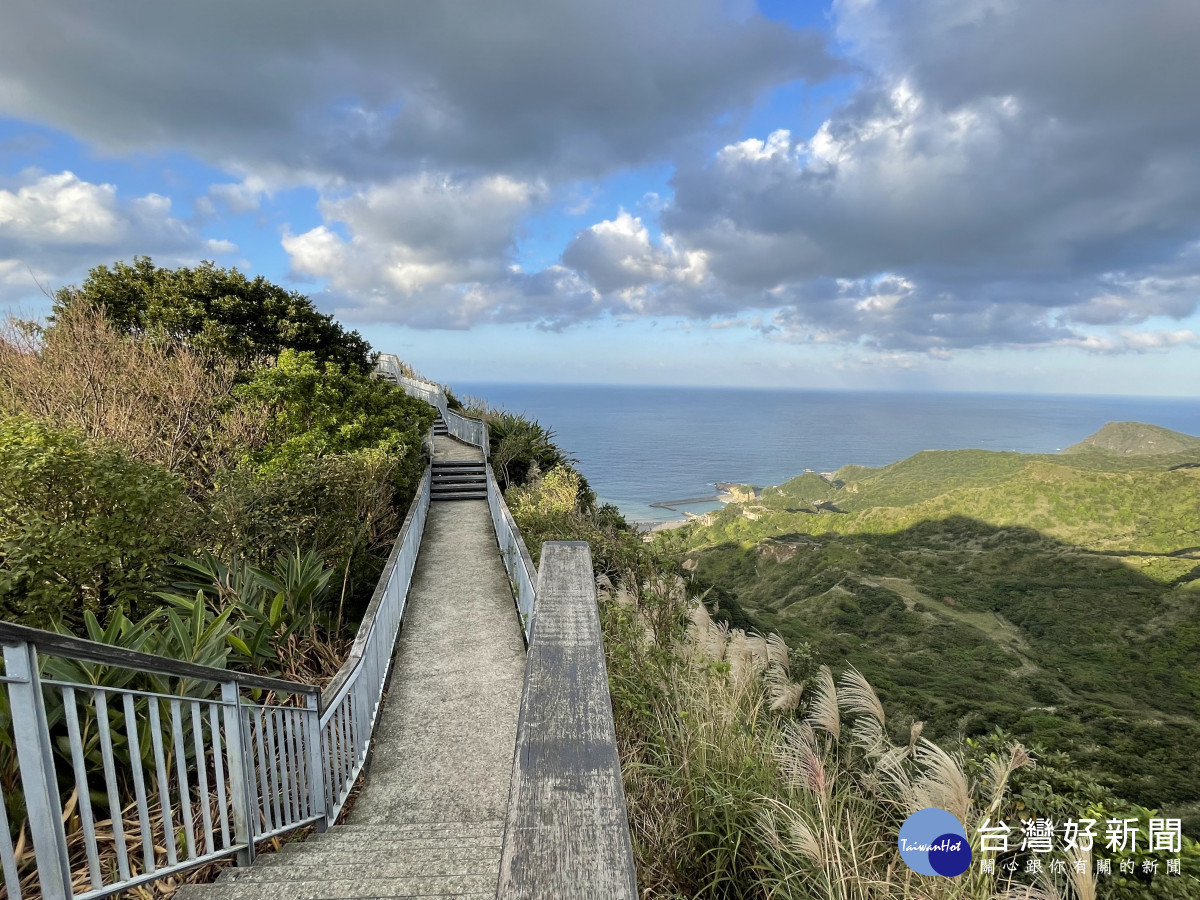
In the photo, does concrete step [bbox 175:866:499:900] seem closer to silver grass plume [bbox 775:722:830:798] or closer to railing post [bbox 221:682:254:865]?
railing post [bbox 221:682:254:865]

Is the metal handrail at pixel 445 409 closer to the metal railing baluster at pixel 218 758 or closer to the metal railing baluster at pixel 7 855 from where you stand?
the metal railing baluster at pixel 218 758

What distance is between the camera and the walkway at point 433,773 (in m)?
2.79

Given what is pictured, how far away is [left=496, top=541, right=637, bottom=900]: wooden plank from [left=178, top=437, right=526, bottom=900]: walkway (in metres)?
0.83

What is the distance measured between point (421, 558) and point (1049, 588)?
7555cm

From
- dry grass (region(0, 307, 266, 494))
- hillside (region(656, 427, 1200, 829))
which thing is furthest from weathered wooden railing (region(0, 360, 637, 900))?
dry grass (region(0, 307, 266, 494))

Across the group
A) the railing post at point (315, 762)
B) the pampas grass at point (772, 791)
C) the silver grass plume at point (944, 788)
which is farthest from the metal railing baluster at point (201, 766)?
the silver grass plume at point (944, 788)

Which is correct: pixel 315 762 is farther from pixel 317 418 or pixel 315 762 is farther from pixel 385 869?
pixel 317 418

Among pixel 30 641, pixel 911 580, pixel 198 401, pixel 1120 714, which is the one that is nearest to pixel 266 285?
pixel 198 401

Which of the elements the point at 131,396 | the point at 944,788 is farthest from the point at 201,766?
the point at 131,396

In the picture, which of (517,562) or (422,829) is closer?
(422,829)

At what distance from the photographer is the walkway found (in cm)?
279

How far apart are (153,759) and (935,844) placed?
4.28 metres

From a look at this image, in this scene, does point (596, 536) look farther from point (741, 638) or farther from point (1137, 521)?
point (1137, 521)

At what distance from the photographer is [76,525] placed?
5.71m
